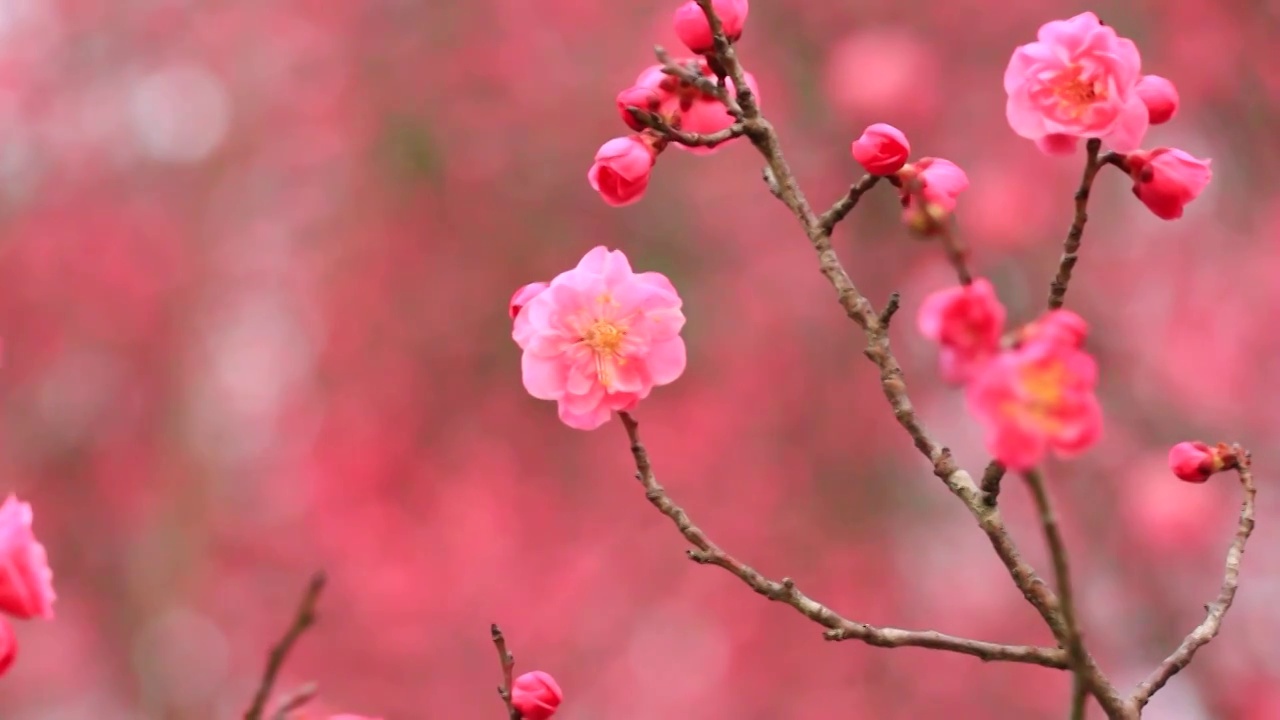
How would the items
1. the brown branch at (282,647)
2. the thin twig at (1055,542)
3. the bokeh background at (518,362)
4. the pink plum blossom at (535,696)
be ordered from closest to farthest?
the thin twig at (1055,542), the brown branch at (282,647), the pink plum blossom at (535,696), the bokeh background at (518,362)

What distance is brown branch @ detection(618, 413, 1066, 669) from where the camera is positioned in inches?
21.6

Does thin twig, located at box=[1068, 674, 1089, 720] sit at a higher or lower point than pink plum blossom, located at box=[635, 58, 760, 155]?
lower

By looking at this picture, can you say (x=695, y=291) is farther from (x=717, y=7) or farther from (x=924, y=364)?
(x=717, y=7)

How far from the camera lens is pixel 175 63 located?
3627 mm

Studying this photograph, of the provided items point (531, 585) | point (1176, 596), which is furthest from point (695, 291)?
point (1176, 596)

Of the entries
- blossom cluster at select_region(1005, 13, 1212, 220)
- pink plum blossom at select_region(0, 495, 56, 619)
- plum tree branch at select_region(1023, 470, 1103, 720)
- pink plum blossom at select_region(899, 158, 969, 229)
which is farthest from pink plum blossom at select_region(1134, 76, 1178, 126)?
pink plum blossom at select_region(0, 495, 56, 619)

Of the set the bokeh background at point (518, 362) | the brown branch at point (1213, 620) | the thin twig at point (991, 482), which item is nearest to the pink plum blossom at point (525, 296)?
the thin twig at point (991, 482)

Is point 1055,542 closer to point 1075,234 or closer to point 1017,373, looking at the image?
point 1017,373

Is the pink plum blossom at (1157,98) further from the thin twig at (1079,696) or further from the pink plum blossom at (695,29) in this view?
the thin twig at (1079,696)

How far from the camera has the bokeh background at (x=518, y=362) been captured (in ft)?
8.68

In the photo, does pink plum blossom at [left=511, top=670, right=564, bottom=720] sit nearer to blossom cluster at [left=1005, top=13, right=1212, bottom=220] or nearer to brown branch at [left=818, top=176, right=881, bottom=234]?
brown branch at [left=818, top=176, right=881, bottom=234]

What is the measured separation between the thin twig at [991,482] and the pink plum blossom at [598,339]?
0.19 meters

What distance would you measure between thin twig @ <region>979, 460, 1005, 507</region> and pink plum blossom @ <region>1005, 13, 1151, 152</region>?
0.59 ft

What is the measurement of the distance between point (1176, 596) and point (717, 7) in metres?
2.08
